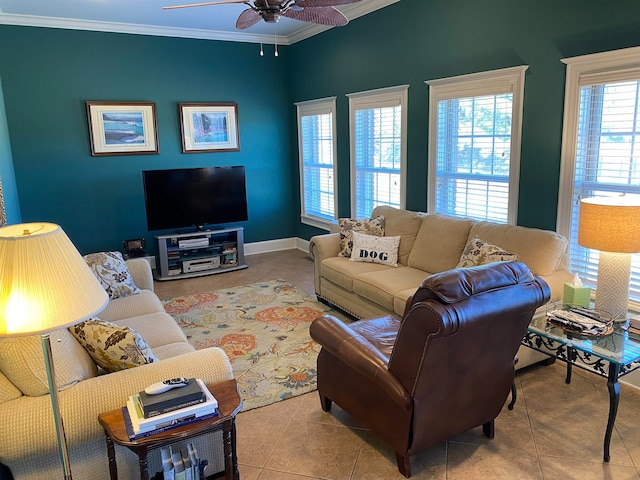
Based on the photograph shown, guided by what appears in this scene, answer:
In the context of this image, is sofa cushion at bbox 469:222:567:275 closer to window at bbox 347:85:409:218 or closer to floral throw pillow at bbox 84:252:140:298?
window at bbox 347:85:409:218

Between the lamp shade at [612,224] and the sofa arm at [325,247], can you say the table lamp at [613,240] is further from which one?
the sofa arm at [325,247]

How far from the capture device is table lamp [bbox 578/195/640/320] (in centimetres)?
258

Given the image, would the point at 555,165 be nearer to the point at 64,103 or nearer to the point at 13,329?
the point at 13,329

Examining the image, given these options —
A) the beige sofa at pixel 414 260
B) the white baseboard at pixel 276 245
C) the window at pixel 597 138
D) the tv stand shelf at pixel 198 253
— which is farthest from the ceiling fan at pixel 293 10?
the white baseboard at pixel 276 245

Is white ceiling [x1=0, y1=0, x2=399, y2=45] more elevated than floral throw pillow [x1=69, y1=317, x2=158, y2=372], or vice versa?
white ceiling [x1=0, y1=0, x2=399, y2=45]

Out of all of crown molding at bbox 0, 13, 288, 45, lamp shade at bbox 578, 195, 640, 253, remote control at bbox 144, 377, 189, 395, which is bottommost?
remote control at bbox 144, 377, 189, 395

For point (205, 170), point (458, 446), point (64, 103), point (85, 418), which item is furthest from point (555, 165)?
point (64, 103)

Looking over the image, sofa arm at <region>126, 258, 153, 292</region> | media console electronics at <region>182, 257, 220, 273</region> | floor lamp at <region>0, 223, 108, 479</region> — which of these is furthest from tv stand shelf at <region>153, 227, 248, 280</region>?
floor lamp at <region>0, 223, 108, 479</region>

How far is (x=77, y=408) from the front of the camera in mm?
1935

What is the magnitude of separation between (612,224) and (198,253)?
4.75 m

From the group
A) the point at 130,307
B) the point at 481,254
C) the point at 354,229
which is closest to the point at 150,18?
the point at 354,229

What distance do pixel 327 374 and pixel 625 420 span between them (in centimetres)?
173

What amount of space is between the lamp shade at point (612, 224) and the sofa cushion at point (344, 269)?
1.81m

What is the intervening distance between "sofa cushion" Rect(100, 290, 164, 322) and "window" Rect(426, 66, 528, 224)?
8.81ft
